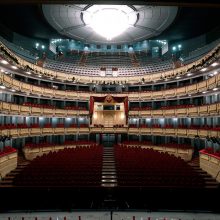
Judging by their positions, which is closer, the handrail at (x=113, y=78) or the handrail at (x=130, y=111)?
the handrail at (x=130, y=111)

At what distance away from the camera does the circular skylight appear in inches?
948

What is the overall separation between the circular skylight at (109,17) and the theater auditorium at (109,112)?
5.4 inches

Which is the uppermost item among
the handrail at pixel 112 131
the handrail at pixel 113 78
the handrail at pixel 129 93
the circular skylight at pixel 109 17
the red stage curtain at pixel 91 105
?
the circular skylight at pixel 109 17

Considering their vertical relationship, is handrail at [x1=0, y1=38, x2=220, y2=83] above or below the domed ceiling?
below

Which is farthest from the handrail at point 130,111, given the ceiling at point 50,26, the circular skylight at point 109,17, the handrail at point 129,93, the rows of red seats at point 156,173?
the circular skylight at point 109,17

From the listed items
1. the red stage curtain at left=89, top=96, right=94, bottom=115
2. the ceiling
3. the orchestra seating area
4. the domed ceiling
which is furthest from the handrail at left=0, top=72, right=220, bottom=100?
the domed ceiling

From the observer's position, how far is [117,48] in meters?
39.6

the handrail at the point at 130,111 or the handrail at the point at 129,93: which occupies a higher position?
the handrail at the point at 129,93

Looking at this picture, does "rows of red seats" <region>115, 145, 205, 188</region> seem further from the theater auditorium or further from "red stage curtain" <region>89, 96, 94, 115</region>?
"red stage curtain" <region>89, 96, 94, 115</region>

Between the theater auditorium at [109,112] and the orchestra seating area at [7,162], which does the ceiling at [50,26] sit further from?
the orchestra seating area at [7,162]

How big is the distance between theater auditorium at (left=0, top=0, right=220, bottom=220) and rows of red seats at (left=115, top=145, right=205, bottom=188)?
0.26 feet

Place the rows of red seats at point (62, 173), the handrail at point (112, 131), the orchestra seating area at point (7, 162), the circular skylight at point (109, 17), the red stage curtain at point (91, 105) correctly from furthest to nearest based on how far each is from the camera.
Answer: the red stage curtain at point (91, 105)
the circular skylight at point (109, 17)
the handrail at point (112, 131)
the orchestra seating area at point (7, 162)
the rows of red seats at point (62, 173)

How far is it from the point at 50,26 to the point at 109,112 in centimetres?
1564

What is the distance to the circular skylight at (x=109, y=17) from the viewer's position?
2407cm
